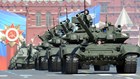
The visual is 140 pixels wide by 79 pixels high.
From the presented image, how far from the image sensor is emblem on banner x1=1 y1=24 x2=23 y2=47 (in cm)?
8088

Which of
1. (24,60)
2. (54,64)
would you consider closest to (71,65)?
(54,64)

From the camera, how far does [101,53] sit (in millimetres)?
28047

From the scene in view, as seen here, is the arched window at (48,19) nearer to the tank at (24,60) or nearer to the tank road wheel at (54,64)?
the tank at (24,60)

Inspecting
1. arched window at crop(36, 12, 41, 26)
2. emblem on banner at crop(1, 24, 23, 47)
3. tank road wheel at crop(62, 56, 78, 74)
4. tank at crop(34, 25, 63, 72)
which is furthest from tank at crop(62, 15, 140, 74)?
arched window at crop(36, 12, 41, 26)

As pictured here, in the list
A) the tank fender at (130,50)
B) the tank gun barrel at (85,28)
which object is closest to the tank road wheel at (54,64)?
the tank gun barrel at (85,28)

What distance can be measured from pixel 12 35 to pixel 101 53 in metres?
54.2

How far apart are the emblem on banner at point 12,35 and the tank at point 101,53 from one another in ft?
169

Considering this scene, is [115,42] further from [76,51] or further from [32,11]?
[32,11]

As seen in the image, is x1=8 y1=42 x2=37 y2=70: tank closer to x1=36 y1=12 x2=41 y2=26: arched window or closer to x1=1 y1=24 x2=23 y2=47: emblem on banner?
x1=1 y1=24 x2=23 y2=47: emblem on banner

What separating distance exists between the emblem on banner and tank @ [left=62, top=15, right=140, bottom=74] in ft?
169

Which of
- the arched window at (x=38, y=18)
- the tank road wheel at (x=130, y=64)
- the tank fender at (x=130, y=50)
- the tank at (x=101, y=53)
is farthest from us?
the arched window at (x=38, y=18)

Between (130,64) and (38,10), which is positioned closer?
(130,64)

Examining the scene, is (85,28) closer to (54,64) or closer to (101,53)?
(101,53)

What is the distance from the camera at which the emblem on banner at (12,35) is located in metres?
80.9
